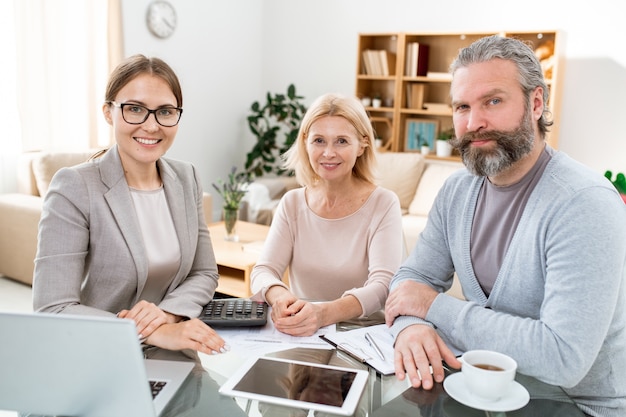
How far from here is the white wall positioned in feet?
15.1

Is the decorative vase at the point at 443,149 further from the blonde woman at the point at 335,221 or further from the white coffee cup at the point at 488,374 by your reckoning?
the white coffee cup at the point at 488,374

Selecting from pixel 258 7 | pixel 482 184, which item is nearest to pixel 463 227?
pixel 482 184

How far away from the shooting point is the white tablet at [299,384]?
37.5 inches

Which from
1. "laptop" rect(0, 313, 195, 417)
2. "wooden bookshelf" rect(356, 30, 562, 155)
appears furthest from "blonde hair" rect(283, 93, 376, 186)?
"wooden bookshelf" rect(356, 30, 562, 155)

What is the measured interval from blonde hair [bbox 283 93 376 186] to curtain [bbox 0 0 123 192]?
7.77 ft

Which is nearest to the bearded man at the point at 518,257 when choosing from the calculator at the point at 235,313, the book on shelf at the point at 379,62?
the calculator at the point at 235,313

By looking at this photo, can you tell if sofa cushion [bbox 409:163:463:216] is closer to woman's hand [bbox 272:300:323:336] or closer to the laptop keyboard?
woman's hand [bbox 272:300:323:336]

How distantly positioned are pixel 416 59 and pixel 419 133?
669 mm

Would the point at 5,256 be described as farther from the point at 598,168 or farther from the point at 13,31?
the point at 598,168

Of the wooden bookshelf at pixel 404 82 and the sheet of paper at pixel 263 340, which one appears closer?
the sheet of paper at pixel 263 340

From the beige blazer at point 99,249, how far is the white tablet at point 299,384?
1.15 ft

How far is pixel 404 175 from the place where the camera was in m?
4.68

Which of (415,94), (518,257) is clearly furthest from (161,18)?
(518,257)

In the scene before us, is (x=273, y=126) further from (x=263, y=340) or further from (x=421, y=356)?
(x=421, y=356)
